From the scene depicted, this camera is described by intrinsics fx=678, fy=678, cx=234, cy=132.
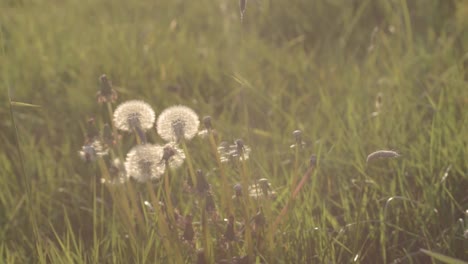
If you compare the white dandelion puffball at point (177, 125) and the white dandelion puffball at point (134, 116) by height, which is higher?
the white dandelion puffball at point (134, 116)

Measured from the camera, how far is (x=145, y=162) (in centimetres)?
143

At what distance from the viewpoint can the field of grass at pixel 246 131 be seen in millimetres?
1604

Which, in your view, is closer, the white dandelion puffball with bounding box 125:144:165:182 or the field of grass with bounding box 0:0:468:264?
the white dandelion puffball with bounding box 125:144:165:182

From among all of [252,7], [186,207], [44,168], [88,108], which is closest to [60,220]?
[44,168]

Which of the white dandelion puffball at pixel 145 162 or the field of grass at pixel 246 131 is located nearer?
the white dandelion puffball at pixel 145 162

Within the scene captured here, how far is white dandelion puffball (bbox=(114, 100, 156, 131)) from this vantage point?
4.98ft

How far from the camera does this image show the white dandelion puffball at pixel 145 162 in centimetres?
142

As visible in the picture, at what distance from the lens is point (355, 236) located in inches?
63.4

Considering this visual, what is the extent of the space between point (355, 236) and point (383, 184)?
400 mm

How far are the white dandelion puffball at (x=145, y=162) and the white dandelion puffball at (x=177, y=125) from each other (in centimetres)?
9

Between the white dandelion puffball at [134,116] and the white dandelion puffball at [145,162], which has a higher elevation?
the white dandelion puffball at [134,116]

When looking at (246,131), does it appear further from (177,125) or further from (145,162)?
(145,162)

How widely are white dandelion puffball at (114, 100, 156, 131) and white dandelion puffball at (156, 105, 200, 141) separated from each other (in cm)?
3

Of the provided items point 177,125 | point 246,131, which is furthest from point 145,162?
point 246,131
